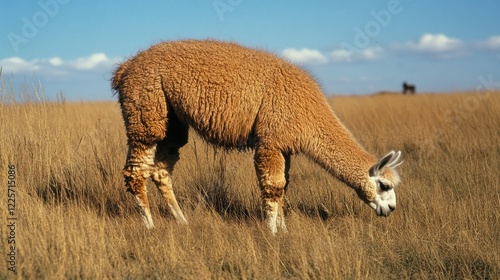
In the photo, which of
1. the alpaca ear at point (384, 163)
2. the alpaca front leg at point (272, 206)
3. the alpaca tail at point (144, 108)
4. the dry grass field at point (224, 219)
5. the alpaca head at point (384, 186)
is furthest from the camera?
the alpaca tail at point (144, 108)

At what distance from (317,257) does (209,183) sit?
10.6 feet

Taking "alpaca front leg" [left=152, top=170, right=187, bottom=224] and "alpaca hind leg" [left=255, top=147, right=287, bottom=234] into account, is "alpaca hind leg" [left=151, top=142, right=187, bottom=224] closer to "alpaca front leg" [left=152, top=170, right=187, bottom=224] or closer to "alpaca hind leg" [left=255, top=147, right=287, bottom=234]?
"alpaca front leg" [left=152, top=170, right=187, bottom=224]

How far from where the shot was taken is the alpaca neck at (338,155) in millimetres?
6723

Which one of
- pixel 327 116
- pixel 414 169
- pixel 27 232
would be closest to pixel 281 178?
pixel 327 116

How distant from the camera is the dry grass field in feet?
17.5

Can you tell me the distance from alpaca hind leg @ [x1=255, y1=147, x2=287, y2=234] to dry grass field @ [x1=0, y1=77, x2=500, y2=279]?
17 centimetres

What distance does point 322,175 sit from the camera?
9.68 meters

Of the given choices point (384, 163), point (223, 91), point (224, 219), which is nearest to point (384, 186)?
point (384, 163)

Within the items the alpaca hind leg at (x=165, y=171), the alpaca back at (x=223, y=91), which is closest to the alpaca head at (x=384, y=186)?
the alpaca back at (x=223, y=91)

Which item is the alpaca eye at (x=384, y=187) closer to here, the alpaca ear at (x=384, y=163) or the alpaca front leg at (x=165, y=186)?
the alpaca ear at (x=384, y=163)

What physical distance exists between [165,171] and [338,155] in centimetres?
239

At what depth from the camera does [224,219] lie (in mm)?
7250

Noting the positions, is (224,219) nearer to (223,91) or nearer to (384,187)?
(223,91)

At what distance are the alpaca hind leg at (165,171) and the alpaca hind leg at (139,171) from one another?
0.31 m
